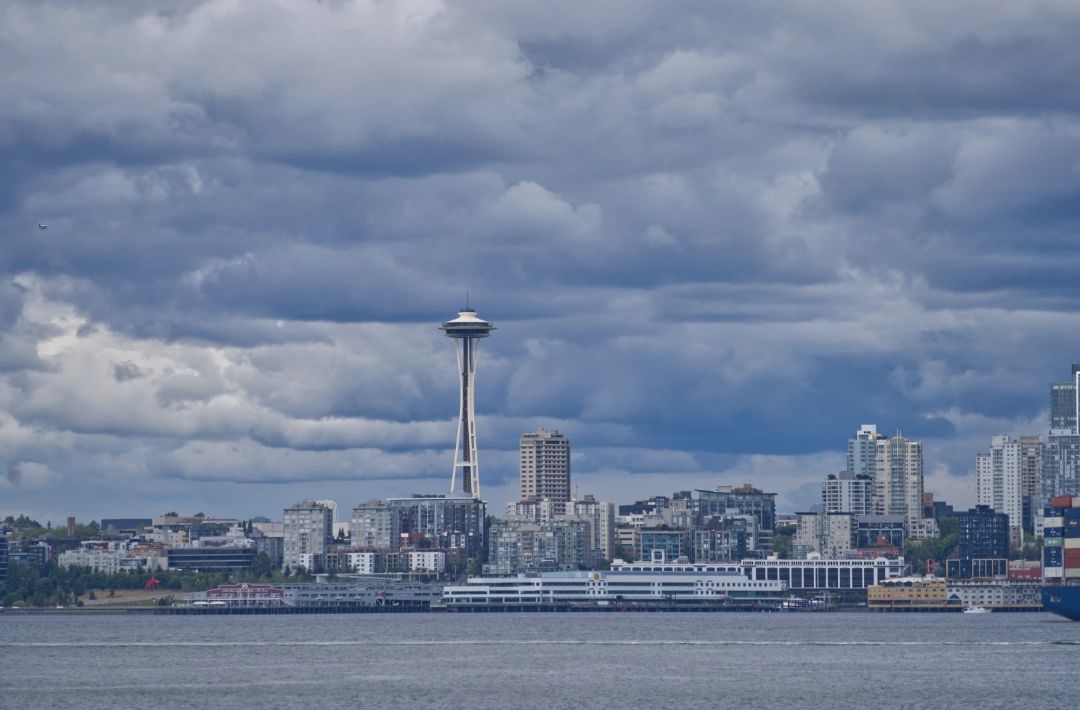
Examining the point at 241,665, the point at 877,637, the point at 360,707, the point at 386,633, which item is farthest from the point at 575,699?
the point at 386,633

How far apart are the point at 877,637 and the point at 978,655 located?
33.5m

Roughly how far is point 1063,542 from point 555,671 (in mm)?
67278

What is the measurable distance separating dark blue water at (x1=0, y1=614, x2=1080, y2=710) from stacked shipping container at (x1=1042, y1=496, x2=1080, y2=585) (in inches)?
279

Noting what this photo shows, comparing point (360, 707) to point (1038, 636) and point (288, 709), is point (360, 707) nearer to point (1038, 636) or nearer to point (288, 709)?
point (288, 709)

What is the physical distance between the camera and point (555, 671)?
126500mm

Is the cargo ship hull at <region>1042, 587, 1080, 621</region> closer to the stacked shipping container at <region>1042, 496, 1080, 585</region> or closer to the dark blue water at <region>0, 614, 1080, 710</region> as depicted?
A: the stacked shipping container at <region>1042, 496, 1080, 585</region>

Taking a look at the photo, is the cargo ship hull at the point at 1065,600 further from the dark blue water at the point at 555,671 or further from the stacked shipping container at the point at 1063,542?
the dark blue water at the point at 555,671

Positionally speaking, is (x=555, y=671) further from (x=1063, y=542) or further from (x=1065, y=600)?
(x=1065, y=600)

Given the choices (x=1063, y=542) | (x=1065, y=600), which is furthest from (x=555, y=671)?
(x=1065, y=600)

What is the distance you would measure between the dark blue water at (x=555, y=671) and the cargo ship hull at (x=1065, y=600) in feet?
10.4

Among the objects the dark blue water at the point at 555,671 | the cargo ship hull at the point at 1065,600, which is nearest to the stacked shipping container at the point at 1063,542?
the cargo ship hull at the point at 1065,600

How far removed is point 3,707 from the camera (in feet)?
338

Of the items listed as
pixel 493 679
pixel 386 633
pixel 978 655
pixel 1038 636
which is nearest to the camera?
pixel 493 679

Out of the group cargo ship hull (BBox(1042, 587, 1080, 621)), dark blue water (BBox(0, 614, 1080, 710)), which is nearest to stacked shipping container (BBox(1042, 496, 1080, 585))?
cargo ship hull (BBox(1042, 587, 1080, 621))
